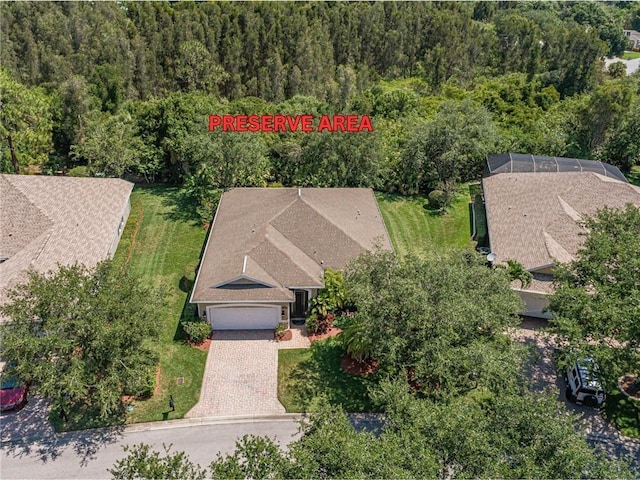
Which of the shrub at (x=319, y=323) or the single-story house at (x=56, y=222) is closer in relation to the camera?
the shrub at (x=319, y=323)

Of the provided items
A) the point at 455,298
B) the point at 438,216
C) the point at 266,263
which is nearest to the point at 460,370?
the point at 455,298

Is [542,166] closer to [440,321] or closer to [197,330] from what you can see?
[440,321]

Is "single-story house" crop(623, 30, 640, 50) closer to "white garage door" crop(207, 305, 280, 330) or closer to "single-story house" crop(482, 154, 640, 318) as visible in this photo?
"single-story house" crop(482, 154, 640, 318)

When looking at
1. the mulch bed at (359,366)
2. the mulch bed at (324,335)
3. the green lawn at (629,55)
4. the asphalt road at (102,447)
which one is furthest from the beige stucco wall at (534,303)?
the green lawn at (629,55)

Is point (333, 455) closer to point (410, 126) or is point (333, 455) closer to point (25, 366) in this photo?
point (25, 366)

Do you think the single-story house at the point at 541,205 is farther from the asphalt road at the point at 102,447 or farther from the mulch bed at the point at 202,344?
the mulch bed at the point at 202,344

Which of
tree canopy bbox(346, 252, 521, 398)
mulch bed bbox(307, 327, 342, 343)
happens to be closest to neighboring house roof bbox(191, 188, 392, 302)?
mulch bed bbox(307, 327, 342, 343)
